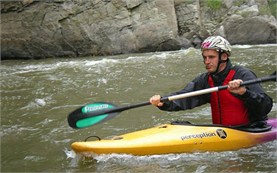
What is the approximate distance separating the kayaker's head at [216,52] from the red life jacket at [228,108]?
0.44ft

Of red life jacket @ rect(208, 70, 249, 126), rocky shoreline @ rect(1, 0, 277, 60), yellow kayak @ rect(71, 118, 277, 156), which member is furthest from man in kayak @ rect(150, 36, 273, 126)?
rocky shoreline @ rect(1, 0, 277, 60)

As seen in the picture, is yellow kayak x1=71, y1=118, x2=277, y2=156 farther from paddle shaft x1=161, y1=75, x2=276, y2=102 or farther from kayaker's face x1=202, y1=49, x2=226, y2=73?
kayaker's face x1=202, y1=49, x2=226, y2=73

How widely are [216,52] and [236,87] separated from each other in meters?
0.45

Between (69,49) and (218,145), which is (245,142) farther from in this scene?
(69,49)

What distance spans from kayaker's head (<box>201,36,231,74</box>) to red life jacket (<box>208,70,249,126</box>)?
134 millimetres

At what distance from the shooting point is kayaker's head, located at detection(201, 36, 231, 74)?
3.75 metres

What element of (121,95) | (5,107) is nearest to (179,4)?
(121,95)

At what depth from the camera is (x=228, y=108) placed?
3.87 meters

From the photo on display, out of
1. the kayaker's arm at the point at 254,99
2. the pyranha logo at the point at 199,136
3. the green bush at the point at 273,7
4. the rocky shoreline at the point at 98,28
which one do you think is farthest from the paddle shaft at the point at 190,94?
the green bush at the point at 273,7

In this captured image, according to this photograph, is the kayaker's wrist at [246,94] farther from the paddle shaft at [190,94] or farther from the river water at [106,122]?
the river water at [106,122]

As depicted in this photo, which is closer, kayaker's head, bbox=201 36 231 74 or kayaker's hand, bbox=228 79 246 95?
kayaker's hand, bbox=228 79 246 95

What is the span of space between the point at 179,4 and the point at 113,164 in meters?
12.2

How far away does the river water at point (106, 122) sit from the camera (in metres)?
Result: 3.65

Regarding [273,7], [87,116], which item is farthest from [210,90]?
[273,7]
